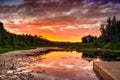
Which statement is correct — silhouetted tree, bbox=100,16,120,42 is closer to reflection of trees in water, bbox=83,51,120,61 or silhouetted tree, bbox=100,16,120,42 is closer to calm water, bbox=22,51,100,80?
reflection of trees in water, bbox=83,51,120,61

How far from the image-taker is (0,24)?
12619cm

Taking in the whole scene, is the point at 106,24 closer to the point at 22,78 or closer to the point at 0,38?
the point at 0,38

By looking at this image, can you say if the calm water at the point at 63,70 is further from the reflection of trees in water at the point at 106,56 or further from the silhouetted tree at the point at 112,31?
the silhouetted tree at the point at 112,31

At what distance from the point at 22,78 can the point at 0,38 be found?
78.9 meters

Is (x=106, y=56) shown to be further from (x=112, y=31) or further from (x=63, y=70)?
(x=112, y=31)

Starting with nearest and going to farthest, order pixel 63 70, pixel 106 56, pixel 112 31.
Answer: pixel 63 70, pixel 106 56, pixel 112 31

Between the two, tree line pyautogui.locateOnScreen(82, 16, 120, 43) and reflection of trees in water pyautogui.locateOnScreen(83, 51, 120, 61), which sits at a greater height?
tree line pyautogui.locateOnScreen(82, 16, 120, 43)

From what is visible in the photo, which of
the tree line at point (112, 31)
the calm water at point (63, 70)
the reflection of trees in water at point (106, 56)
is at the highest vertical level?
the tree line at point (112, 31)

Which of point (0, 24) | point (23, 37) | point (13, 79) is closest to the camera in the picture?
point (13, 79)

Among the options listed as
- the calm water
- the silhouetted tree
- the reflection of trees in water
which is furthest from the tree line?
the calm water

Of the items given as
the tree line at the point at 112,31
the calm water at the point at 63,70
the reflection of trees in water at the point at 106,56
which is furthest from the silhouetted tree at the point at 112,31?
the calm water at the point at 63,70

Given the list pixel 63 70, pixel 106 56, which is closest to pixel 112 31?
pixel 106 56

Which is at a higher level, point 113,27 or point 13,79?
point 113,27

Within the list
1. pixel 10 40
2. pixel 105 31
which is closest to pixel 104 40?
pixel 105 31
